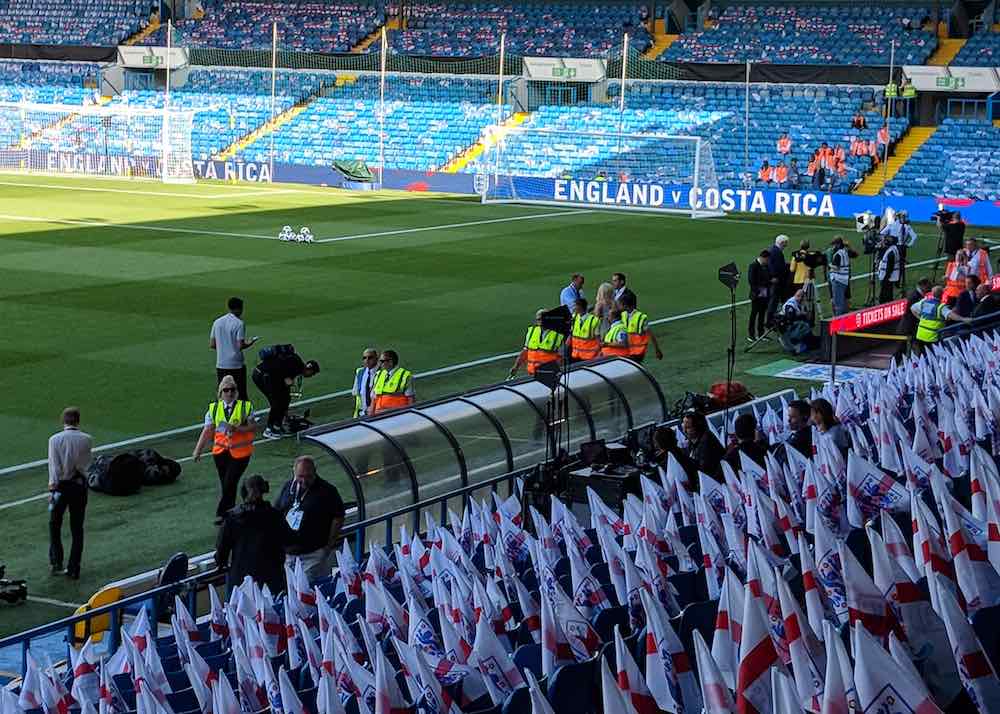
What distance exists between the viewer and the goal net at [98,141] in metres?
64.4

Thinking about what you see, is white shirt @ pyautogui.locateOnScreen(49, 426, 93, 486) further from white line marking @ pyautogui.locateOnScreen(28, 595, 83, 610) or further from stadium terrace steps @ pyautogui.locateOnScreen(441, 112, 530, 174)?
stadium terrace steps @ pyautogui.locateOnScreen(441, 112, 530, 174)

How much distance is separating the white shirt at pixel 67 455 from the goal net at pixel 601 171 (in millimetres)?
38777

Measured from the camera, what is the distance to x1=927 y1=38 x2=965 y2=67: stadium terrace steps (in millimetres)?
62906

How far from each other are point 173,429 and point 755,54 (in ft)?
163

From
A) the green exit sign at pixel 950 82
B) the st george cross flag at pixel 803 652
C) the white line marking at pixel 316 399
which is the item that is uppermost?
the green exit sign at pixel 950 82

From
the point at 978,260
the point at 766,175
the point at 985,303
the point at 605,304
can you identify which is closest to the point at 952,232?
the point at 978,260

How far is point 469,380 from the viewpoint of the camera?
2416 centimetres

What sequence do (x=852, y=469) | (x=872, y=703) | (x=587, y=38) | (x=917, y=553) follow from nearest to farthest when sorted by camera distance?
(x=872, y=703), (x=917, y=553), (x=852, y=469), (x=587, y=38)

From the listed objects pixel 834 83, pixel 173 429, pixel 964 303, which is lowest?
pixel 173 429

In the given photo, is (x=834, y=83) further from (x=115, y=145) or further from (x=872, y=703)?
(x=872, y=703)

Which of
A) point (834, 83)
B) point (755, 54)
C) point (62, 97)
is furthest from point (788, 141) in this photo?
point (62, 97)

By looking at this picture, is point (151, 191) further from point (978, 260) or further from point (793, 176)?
point (978, 260)

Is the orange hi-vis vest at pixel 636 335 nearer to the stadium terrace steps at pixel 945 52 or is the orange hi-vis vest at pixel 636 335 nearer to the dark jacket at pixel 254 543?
the dark jacket at pixel 254 543

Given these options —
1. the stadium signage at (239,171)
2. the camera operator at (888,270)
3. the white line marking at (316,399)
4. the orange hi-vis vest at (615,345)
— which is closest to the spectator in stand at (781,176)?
the stadium signage at (239,171)
